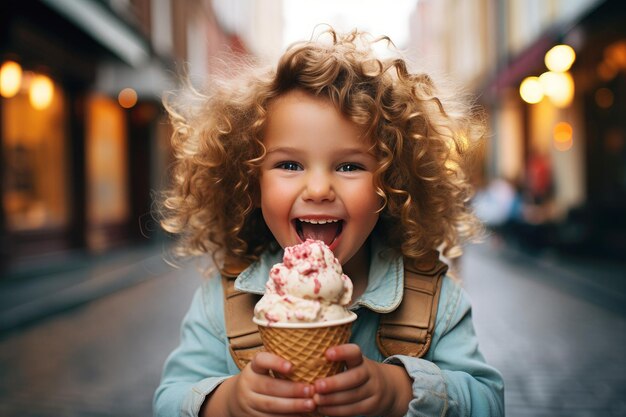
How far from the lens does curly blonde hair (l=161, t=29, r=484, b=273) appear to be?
69.9 inches

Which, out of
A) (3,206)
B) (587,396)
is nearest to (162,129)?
(3,206)

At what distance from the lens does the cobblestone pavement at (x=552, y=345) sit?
14.5 ft

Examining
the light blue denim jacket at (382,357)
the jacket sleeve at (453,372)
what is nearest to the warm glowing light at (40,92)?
the light blue denim jacket at (382,357)

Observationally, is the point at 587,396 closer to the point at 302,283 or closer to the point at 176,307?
the point at 302,283

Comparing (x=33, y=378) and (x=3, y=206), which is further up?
(x=3, y=206)

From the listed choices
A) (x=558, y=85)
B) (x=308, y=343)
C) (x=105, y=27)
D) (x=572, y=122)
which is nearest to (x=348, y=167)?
(x=308, y=343)

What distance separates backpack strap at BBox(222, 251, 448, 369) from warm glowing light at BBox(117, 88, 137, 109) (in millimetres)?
14621

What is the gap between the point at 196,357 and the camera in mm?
1848

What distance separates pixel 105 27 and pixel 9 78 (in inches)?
118

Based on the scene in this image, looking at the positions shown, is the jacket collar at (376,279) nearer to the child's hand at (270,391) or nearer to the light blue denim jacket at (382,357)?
the light blue denim jacket at (382,357)

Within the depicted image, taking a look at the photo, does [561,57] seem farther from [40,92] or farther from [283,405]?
[283,405]

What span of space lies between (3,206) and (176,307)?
391 centimetres

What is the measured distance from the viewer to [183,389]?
1764mm

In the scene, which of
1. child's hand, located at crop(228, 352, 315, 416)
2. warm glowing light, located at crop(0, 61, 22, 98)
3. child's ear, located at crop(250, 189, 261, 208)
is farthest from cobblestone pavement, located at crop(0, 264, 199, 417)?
warm glowing light, located at crop(0, 61, 22, 98)
